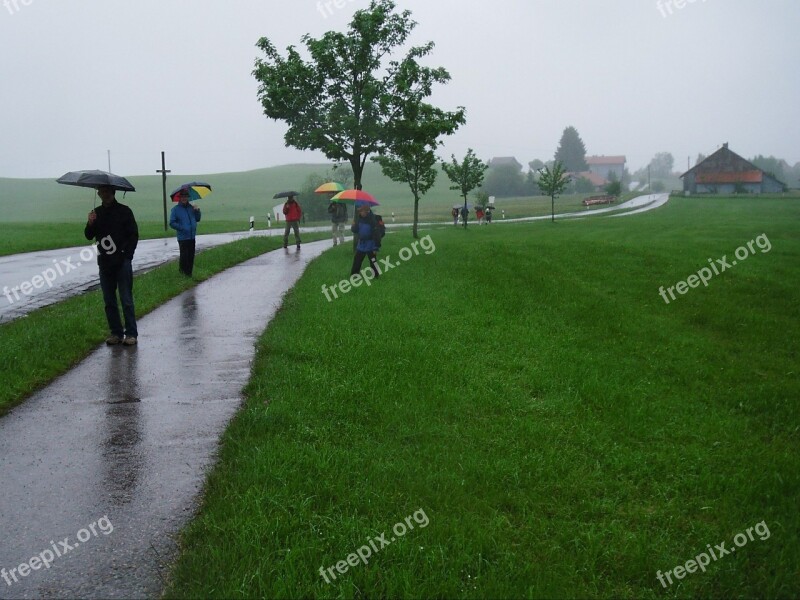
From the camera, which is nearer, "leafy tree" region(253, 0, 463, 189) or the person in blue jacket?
the person in blue jacket

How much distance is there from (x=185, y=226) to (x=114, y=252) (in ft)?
18.8

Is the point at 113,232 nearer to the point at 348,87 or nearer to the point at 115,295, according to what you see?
the point at 115,295

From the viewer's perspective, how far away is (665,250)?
798 inches

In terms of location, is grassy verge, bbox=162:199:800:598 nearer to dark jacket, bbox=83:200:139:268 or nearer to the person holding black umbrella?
the person holding black umbrella

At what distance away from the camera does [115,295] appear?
8391 millimetres

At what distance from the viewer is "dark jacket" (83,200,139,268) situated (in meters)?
8.20

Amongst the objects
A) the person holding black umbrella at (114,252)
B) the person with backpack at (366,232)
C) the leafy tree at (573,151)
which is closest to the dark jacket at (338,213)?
the person with backpack at (366,232)

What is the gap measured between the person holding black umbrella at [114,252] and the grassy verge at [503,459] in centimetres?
190

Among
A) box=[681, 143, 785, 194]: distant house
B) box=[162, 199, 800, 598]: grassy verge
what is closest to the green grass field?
box=[681, 143, 785, 194]: distant house

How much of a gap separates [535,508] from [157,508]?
2.43 meters

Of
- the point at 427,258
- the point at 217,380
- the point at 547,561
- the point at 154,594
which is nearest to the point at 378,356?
the point at 217,380

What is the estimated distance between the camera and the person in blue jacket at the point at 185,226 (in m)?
13.8

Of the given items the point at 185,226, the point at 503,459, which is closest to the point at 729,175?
the point at 185,226

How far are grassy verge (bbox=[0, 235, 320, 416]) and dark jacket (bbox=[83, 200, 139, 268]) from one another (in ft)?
3.58
